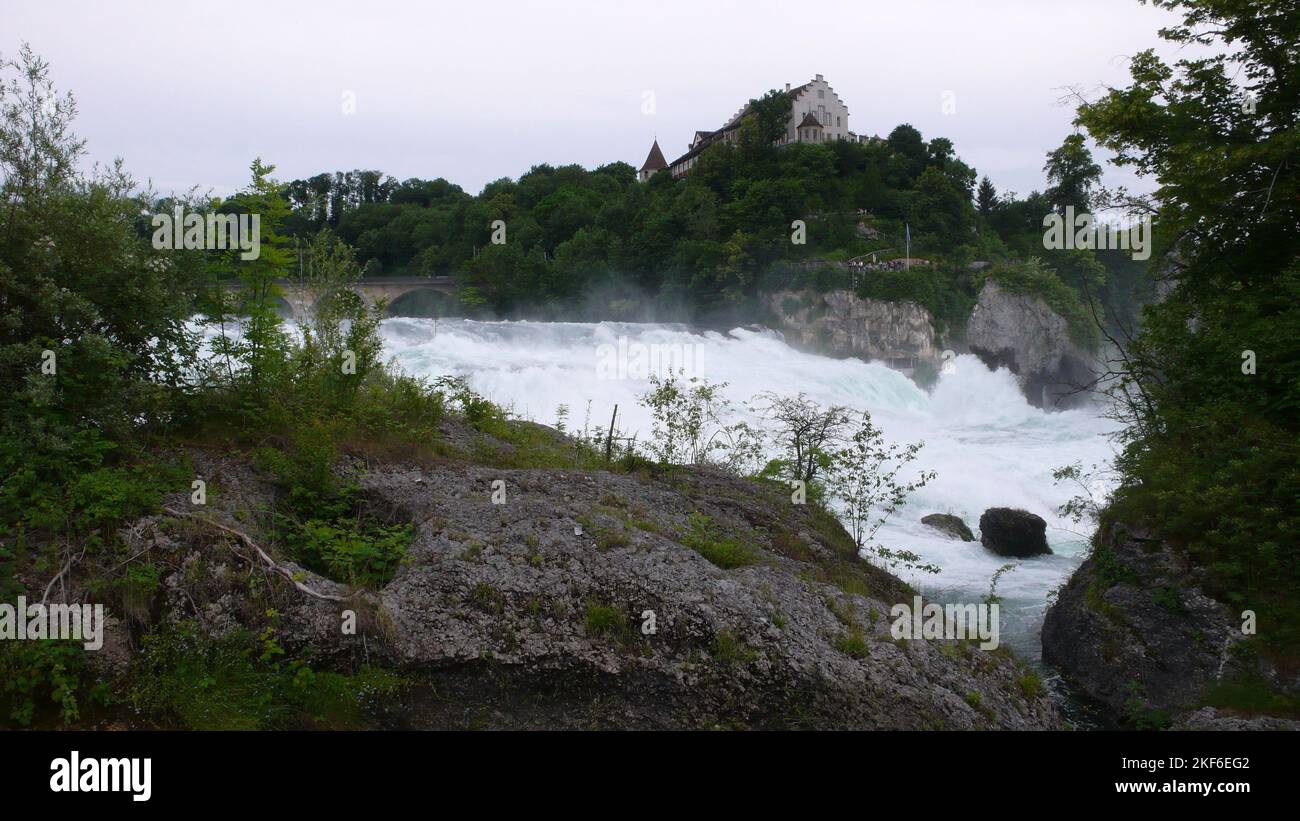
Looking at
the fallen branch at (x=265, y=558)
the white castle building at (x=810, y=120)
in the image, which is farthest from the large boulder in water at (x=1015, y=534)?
the white castle building at (x=810, y=120)

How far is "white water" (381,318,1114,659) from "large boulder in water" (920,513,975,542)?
31cm

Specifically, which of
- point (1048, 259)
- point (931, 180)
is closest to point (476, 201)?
point (931, 180)

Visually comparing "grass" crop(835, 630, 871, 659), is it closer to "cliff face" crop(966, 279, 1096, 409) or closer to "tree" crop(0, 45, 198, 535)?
"tree" crop(0, 45, 198, 535)

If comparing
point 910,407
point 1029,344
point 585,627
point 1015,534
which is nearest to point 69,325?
point 585,627

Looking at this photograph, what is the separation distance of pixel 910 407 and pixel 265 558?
3347 centimetres

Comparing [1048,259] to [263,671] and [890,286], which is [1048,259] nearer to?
[890,286]

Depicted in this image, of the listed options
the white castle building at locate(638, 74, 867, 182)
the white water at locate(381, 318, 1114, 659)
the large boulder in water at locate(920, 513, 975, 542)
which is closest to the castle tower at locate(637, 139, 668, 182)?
the white castle building at locate(638, 74, 867, 182)

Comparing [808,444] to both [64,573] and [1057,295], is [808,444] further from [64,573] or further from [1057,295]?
[1057,295]

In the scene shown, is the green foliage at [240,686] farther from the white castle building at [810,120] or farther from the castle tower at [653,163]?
the castle tower at [653,163]

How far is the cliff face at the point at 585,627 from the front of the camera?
6.13m

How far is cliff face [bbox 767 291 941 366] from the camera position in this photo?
51781 millimetres

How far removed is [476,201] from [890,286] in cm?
4255

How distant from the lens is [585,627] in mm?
6559

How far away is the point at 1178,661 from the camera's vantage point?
8.96m
